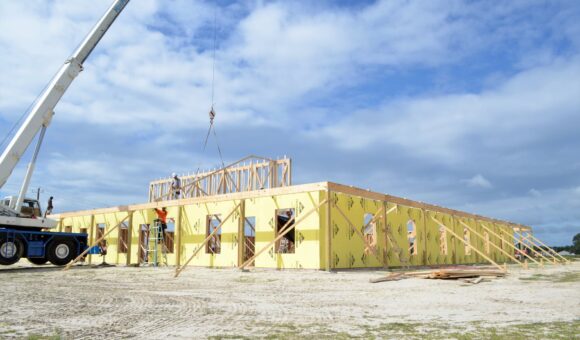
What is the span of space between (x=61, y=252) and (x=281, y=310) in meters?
18.0

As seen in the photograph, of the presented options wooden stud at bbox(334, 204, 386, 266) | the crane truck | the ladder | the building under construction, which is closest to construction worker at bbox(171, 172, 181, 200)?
the building under construction

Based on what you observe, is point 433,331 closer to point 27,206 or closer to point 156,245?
point 156,245

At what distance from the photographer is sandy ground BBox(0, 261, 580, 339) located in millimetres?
5766

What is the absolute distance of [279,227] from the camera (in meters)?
18.8

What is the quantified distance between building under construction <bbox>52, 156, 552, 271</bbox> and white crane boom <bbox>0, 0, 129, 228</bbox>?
497 cm

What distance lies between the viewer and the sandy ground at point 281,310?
5.77 meters

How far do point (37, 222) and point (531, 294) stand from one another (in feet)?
65.4

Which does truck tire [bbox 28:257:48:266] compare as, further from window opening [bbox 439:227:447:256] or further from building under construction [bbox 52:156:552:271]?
window opening [bbox 439:227:447:256]

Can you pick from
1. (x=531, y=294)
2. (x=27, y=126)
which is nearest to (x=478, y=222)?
(x=531, y=294)

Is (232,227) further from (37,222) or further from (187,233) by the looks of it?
(37,222)

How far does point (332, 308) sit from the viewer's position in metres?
7.61

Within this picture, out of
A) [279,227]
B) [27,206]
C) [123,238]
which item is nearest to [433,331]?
[279,227]

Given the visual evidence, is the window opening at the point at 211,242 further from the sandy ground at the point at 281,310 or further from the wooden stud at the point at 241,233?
the sandy ground at the point at 281,310

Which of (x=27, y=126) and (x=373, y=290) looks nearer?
(x=373, y=290)
